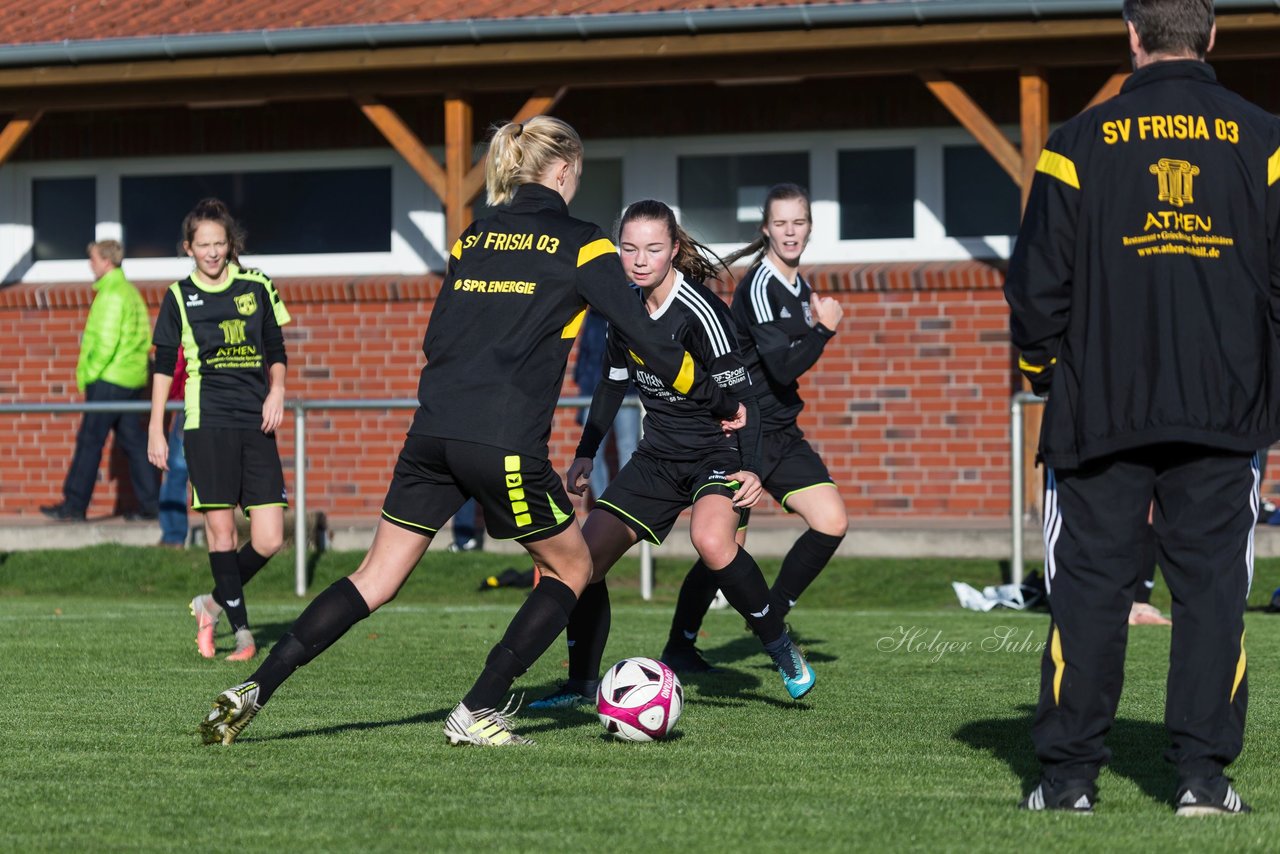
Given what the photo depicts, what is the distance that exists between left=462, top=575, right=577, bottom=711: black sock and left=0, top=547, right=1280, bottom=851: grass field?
0.18 m

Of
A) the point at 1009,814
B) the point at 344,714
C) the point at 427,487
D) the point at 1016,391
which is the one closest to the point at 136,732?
the point at 344,714

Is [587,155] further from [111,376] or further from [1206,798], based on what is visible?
[1206,798]

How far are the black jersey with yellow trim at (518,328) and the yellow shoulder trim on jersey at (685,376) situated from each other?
1 cm

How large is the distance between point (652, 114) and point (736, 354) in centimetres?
863

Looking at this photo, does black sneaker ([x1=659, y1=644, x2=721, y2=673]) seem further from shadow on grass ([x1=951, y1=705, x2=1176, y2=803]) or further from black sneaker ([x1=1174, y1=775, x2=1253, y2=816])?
black sneaker ([x1=1174, y1=775, x2=1253, y2=816])

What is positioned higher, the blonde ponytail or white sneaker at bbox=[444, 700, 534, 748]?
the blonde ponytail

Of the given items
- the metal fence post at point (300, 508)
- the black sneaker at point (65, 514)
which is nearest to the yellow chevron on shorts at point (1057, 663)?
the metal fence post at point (300, 508)

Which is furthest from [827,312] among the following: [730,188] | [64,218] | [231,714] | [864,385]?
[64,218]

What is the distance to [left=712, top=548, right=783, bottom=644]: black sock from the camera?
6.88 meters

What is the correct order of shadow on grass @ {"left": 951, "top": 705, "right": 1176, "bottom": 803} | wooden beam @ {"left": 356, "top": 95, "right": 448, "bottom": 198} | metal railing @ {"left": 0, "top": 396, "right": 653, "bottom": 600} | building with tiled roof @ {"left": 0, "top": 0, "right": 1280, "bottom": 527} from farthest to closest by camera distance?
1. wooden beam @ {"left": 356, "top": 95, "right": 448, "bottom": 198}
2. building with tiled roof @ {"left": 0, "top": 0, "right": 1280, "bottom": 527}
3. metal railing @ {"left": 0, "top": 396, "right": 653, "bottom": 600}
4. shadow on grass @ {"left": 951, "top": 705, "right": 1176, "bottom": 803}

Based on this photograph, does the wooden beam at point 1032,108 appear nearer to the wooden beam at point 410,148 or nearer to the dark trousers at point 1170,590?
the wooden beam at point 410,148

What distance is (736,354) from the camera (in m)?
6.82

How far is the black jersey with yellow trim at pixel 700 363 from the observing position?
266 inches

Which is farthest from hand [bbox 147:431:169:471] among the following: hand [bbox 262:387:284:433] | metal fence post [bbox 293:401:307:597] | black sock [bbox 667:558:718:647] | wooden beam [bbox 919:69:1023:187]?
wooden beam [bbox 919:69:1023:187]
